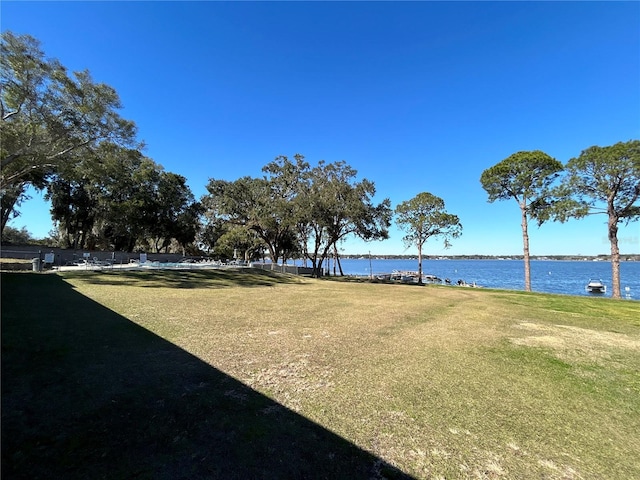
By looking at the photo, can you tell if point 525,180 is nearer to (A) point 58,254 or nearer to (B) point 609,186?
(B) point 609,186

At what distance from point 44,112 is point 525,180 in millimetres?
29240

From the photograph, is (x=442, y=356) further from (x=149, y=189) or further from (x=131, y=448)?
(x=149, y=189)

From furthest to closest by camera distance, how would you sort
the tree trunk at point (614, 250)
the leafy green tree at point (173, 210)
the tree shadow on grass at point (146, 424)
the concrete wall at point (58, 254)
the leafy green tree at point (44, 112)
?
the leafy green tree at point (173, 210), the concrete wall at point (58, 254), the tree trunk at point (614, 250), the leafy green tree at point (44, 112), the tree shadow on grass at point (146, 424)

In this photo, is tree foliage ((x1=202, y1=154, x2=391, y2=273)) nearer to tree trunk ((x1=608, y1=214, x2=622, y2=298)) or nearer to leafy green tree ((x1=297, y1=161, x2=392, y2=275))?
leafy green tree ((x1=297, y1=161, x2=392, y2=275))

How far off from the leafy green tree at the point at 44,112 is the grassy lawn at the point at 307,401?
11.3 metres

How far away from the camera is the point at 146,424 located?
2.93 m

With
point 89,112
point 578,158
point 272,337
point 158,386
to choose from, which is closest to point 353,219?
point 578,158

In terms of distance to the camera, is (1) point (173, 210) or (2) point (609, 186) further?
(1) point (173, 210)

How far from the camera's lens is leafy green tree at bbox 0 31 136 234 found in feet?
42.2

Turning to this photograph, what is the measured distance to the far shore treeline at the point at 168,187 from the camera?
46.1 feet

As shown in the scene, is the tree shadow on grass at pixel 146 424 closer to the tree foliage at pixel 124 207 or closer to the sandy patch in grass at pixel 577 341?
the sandy patch in grass at pixel 577 341

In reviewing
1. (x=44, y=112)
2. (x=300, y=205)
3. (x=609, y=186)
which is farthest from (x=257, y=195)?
(x=609, y=186)

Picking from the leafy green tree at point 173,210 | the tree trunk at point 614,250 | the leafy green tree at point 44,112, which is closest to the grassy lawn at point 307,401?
the leafy green tree at point 44,112

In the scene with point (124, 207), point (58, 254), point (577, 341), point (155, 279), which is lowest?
point (577, 341)
